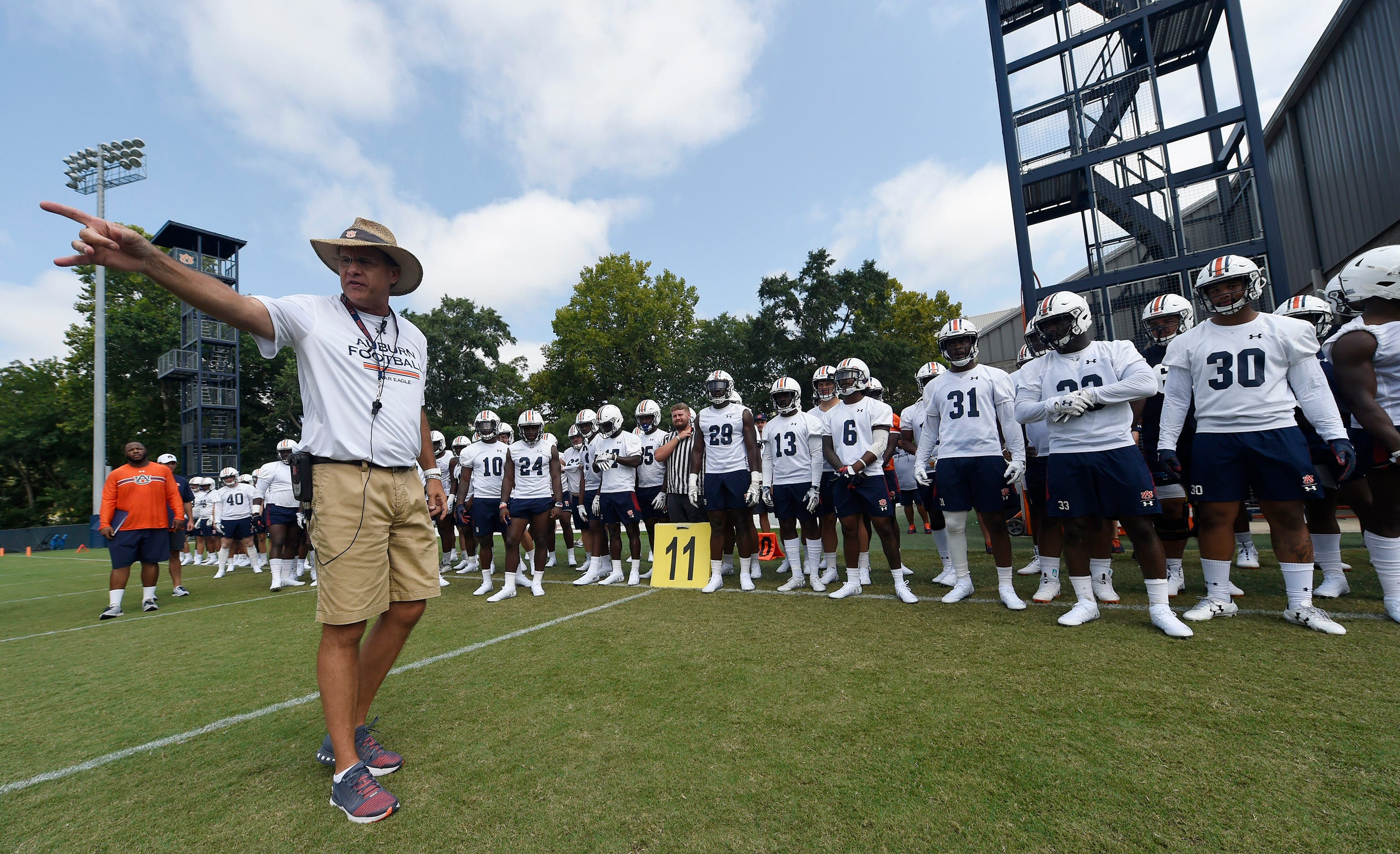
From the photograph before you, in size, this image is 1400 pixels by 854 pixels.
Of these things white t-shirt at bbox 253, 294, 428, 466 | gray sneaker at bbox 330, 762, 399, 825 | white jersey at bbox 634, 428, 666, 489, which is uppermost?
white t-shirt at bbox 253, 294, 428, 466

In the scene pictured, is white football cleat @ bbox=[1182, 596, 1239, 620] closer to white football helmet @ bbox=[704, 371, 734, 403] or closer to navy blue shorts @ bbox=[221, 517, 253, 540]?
white football helmet @ bbox=[704, 371, 734, 403]

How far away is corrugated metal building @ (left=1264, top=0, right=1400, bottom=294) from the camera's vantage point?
13039 mm

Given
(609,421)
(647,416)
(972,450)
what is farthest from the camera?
(647,416)

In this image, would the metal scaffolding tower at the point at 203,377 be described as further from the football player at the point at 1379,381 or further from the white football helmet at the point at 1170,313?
the football player at the point at 1379,381

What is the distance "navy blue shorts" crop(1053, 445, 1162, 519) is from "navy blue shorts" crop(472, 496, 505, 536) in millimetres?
7021

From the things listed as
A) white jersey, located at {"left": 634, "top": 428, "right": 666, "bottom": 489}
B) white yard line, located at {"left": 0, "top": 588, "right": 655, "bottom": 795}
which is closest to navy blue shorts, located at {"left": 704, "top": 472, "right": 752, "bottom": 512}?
white jersey, located at {"left": 634, "top": 428, "right": 666, "bottom": 489}

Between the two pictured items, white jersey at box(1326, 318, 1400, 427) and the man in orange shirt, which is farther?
the man in orange shirt

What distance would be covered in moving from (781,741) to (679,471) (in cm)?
603

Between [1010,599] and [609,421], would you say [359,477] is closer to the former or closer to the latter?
[1010,599]

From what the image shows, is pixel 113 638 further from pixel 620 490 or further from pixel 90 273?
pixel 90 273

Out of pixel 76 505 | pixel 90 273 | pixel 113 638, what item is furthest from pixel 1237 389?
pixel 76 505

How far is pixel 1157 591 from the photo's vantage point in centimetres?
453

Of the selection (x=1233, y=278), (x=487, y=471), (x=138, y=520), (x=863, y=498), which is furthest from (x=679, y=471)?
(x=138, y=520)

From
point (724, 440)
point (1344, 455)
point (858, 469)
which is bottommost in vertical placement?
point (1344, 455)
